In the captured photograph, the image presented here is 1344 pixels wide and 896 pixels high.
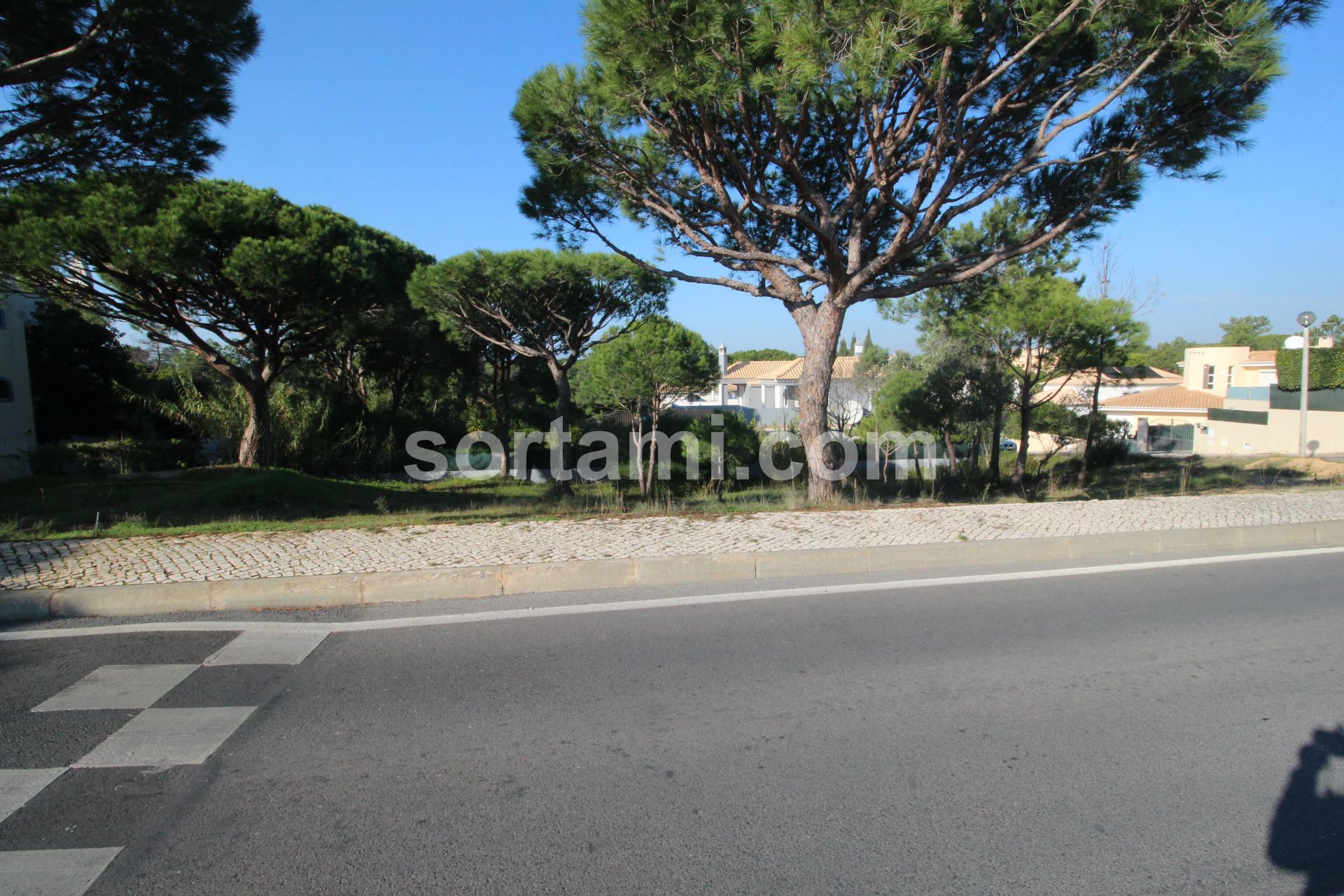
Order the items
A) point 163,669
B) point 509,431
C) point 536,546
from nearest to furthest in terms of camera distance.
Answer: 1. point 163,669
2. point 536,546
3. point 509,431

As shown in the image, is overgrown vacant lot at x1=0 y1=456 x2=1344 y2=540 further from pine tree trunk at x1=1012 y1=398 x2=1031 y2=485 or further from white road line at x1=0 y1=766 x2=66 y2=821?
white road line at x1=0 y1=766 x2=66 y2=821

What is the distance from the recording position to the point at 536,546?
741 centimetres

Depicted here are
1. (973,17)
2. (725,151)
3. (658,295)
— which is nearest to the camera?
(973,17)

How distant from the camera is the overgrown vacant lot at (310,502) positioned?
8.70 meters

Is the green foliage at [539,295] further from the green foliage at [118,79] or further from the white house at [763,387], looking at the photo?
the white house at [763,387]

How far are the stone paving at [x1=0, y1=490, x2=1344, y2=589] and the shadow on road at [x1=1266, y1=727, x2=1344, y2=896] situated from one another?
4112mm

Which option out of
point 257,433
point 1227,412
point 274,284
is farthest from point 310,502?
point 1227,412

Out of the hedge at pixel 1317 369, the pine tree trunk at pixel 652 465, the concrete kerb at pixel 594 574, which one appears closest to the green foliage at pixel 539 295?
the pine tree trunk at pixel 652 465

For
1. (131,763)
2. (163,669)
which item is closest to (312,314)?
(163,669)

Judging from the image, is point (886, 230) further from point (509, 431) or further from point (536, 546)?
point (509, 431)

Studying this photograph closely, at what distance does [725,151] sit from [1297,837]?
9.15 meters

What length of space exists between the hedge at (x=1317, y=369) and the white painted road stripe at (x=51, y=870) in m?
36.7

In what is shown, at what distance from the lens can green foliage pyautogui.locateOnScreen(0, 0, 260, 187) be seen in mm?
7941

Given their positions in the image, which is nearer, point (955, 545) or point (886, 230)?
point (955, 545)
